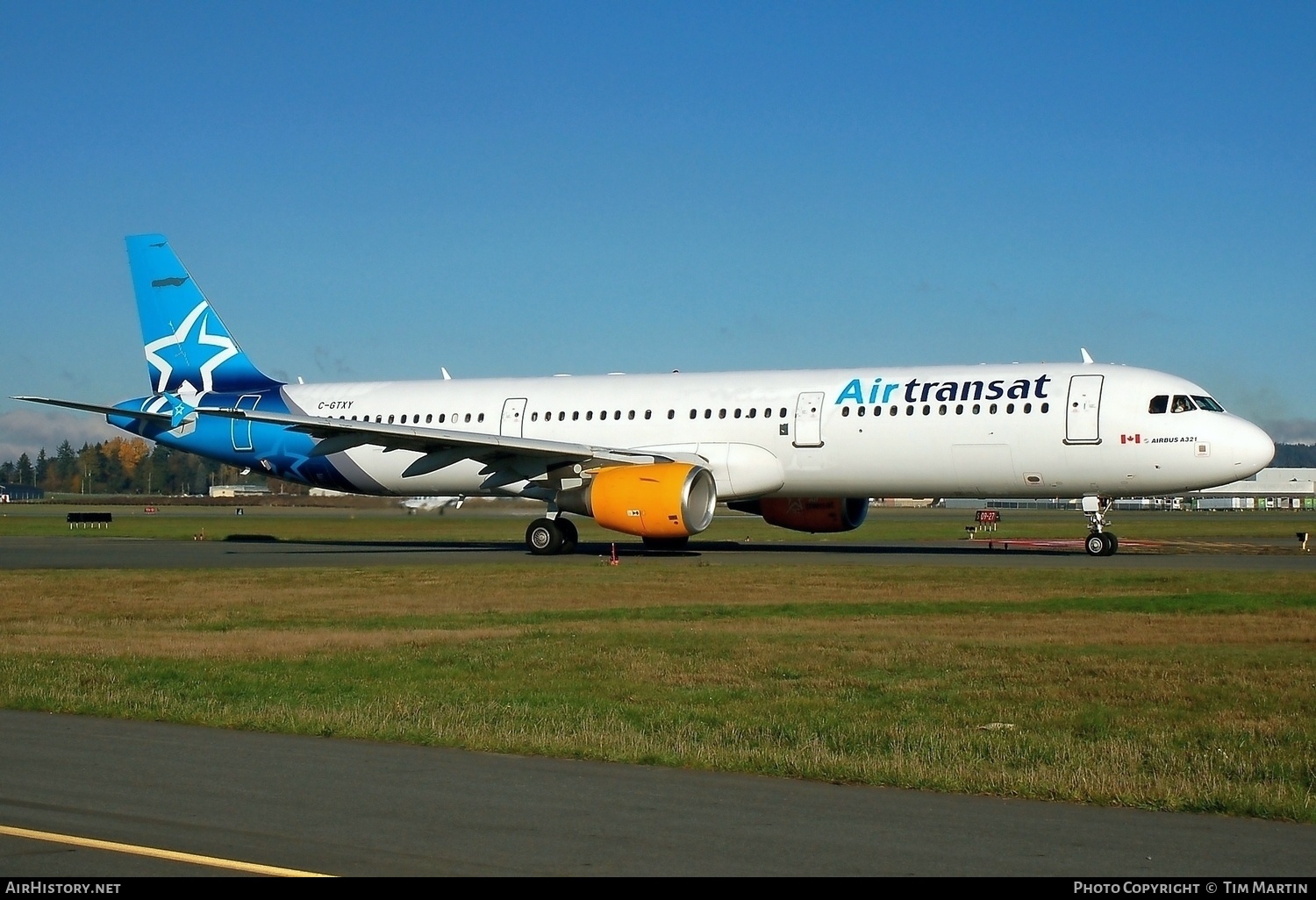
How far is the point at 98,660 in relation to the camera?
14.2 meters

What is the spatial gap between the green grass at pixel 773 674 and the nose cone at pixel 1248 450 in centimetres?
682

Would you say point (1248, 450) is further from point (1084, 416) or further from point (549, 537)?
point (549, 537)

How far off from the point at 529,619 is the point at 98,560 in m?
17.2

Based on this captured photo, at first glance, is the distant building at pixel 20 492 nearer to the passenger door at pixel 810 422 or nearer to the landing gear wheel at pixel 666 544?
the landing gear wheel at pixel 666 544

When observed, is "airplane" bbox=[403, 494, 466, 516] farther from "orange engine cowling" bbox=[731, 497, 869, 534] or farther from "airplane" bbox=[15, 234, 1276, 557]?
"orange engine cowling" bbox=[731, 497, 869, 534]

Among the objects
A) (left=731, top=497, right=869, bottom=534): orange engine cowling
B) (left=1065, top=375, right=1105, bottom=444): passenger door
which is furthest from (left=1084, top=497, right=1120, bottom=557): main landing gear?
(left=731, top=497, right=869, bottom=534): orange engine cowling

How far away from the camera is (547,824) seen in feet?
→ 24.3

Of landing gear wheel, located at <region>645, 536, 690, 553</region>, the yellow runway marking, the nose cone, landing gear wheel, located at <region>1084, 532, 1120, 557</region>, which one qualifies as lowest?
the yellow runway marking

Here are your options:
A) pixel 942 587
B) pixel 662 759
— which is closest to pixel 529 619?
pixel 942 587

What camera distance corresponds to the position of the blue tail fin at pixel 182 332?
39.1 meters

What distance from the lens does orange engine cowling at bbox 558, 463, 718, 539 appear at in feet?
96.8

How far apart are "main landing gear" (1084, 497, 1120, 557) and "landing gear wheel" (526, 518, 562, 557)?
38.3 ft
